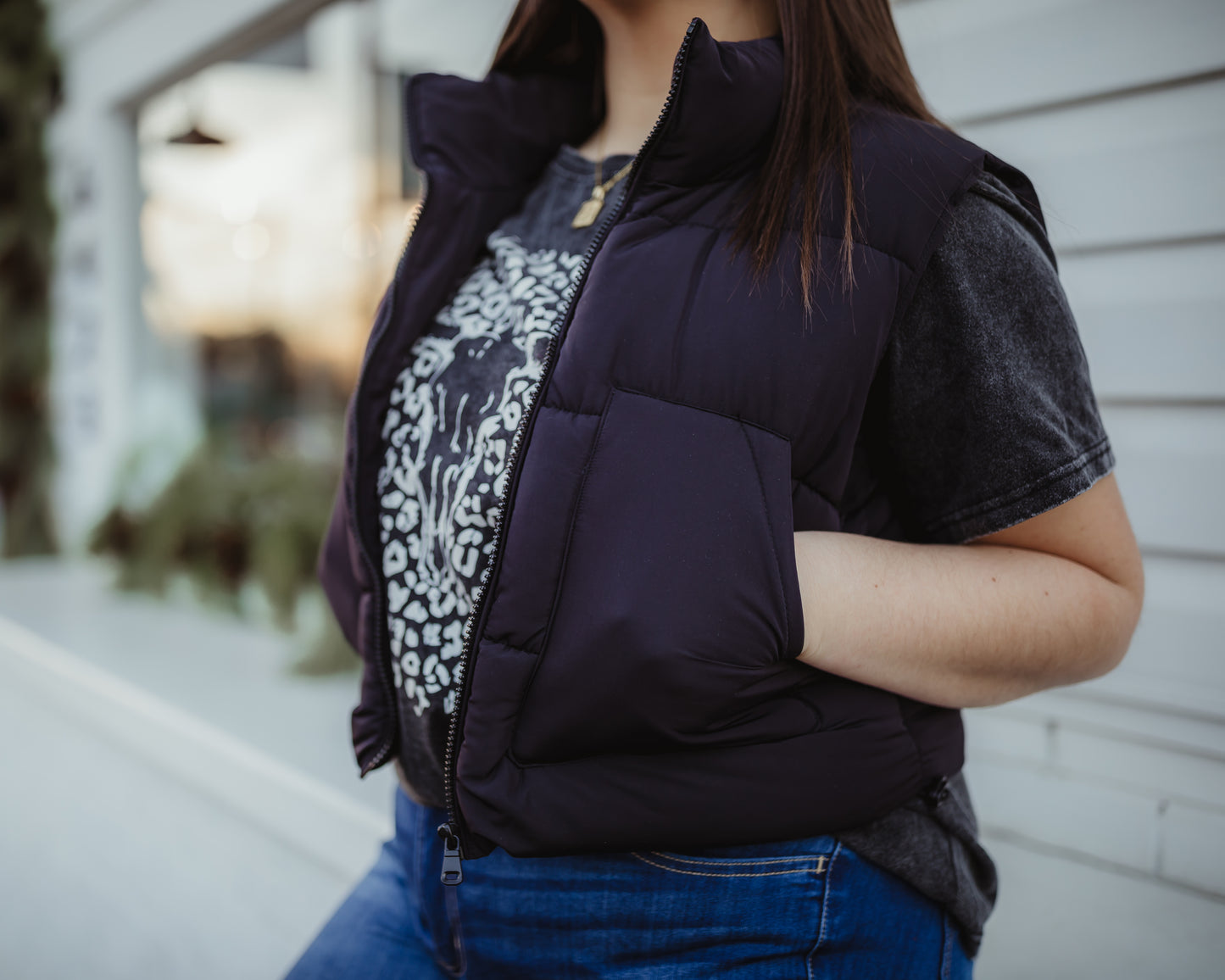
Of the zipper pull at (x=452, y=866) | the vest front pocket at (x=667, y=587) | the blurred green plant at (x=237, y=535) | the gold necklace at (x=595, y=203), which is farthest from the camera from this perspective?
the blurred green plant at (x=237, y=535)

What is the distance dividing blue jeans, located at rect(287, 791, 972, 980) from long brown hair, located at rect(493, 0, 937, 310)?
45cm

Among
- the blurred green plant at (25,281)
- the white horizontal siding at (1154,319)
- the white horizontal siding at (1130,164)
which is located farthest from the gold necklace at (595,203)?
the blurred green plant at (25,281)

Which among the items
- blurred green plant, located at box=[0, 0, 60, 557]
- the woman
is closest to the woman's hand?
the woman

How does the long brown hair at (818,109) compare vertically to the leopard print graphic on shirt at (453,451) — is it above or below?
above

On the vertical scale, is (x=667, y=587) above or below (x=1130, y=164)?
below

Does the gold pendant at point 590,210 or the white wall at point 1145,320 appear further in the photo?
the white wall at point 1145,320

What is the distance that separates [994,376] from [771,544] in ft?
0.71

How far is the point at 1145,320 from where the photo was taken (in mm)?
1355

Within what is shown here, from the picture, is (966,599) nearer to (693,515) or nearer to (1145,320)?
(693,515)

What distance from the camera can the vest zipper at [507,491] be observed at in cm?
70

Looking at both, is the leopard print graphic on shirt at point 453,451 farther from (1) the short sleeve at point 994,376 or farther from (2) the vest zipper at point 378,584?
(1) the short sleeve at point 994,376

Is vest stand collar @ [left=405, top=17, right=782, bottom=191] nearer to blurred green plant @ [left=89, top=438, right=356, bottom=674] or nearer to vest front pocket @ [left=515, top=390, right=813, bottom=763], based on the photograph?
vest front pocket @ [left=515, top=390, right=813, bottom=763]

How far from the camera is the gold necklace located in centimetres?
90

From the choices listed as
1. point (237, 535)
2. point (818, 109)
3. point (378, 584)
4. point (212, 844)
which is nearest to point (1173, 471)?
point (818, 109)
